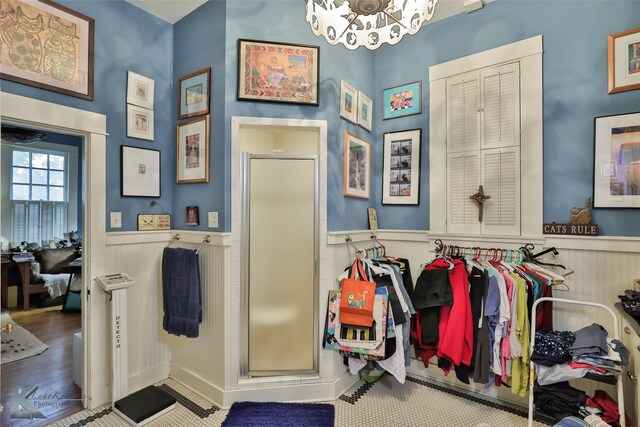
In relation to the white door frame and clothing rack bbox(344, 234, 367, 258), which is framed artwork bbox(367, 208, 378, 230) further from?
the white door frame

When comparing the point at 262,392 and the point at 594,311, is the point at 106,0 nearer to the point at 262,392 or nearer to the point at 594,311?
the point at 262,392

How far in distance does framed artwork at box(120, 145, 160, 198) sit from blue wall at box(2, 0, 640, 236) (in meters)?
0.04

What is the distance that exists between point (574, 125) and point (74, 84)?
3.38 metres

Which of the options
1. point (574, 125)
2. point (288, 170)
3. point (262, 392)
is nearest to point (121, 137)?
point (288, 170)

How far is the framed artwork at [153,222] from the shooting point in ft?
8.10

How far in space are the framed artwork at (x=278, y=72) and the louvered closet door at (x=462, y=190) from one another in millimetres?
1230

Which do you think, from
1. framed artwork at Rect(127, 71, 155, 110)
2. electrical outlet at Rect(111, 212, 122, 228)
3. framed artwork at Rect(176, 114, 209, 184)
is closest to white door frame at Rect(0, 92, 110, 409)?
electrical outlet at Rect(111, 212, 122, 228)

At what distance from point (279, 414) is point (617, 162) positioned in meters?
2.74

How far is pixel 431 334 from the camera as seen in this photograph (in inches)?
86.7

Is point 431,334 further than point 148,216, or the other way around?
point 148,216

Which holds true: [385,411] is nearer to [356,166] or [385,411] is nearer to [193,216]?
[356,166]

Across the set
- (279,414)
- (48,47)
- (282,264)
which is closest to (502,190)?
(282,264)

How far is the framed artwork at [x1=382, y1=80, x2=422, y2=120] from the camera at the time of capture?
8.94 ft

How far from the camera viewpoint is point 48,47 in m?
2.00
